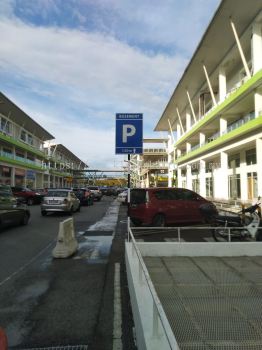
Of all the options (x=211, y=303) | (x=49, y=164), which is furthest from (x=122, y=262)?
(x=49, y=164)

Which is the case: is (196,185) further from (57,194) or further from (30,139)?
(30,139)

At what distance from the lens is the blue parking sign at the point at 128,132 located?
9.46 metres

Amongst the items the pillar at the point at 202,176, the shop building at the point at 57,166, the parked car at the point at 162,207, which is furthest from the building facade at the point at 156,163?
the parked car at the point at 162,207

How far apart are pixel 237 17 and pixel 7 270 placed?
24555 millimetres

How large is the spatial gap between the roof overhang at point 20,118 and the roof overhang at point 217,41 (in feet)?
70.4

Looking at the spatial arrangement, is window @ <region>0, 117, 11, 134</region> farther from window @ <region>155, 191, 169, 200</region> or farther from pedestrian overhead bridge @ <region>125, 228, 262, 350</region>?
pedestrian overhead bridge @ <region>125, 228, 262, 350</region>

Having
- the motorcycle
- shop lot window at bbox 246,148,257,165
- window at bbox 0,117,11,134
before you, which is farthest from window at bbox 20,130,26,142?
the motorcycle

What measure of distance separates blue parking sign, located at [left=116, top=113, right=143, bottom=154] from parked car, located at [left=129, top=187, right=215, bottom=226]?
207 inches

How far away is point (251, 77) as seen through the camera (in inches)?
949

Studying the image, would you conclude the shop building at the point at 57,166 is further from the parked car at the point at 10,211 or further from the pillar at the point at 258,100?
the parked car at the point at 10,211

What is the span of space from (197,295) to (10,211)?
10475 millimetres

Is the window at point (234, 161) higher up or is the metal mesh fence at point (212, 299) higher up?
the window at point (234, 161)

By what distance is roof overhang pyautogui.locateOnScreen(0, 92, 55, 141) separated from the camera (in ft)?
148

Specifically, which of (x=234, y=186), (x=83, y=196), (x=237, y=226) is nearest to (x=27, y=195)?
(x=83, y=196)
